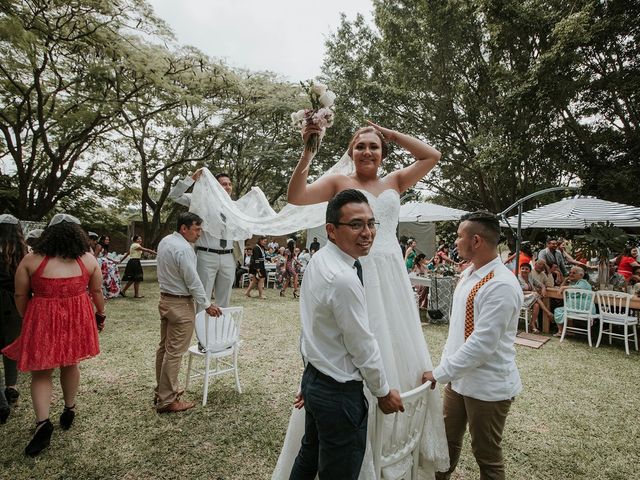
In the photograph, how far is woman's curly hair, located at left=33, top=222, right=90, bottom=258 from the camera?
121 inches

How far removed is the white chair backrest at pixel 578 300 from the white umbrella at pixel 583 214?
2279mm

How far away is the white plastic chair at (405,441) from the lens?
5.58 ft

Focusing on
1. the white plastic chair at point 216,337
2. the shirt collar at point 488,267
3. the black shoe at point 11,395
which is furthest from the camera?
the white plastic chair at point 216,337

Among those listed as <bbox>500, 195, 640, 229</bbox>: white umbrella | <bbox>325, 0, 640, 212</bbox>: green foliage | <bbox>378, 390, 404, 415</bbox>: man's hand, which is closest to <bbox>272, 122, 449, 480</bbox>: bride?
<bbox>378, 390, 404, 415</bbox>: man's hand

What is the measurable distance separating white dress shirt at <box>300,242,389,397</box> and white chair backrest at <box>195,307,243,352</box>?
267 cm

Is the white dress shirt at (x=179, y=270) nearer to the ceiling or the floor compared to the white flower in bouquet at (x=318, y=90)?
nearer to the floor

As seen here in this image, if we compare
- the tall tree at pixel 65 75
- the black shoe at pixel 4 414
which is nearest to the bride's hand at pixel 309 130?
the black shoe at pixel 4 414

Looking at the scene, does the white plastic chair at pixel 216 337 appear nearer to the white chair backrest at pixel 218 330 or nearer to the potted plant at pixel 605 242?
the white chair backrest at pixel 218 330

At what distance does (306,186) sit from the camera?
2143 millimetres

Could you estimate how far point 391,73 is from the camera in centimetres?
1506

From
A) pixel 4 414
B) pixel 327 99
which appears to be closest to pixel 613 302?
pixel 327 99

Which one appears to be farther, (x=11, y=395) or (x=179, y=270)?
(x=11, y=395)

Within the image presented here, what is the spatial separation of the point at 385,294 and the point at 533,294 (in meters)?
7.10

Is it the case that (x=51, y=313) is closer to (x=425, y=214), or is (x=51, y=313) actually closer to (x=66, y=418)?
(x=66, y=418)
